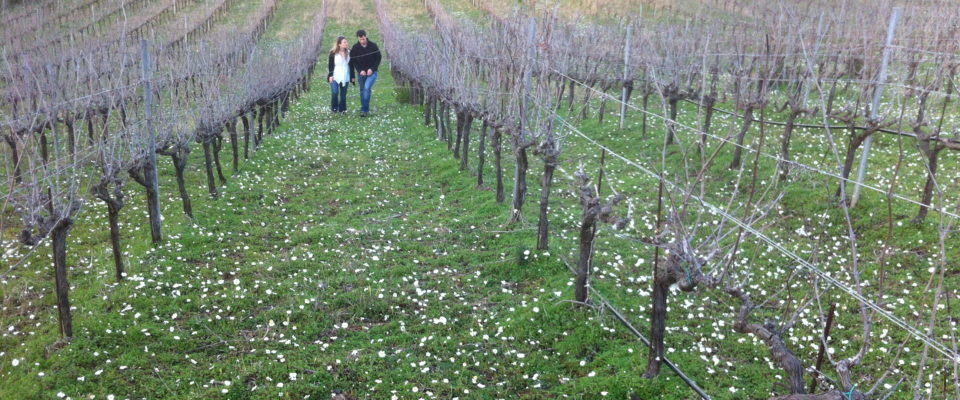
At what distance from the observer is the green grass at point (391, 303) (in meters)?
6.44

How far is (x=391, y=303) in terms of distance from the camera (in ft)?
26.9

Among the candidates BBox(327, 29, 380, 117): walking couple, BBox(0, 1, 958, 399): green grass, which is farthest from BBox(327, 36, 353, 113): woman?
BBox(0, 1, 958, 399): green grass

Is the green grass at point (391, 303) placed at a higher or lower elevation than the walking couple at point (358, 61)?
lower

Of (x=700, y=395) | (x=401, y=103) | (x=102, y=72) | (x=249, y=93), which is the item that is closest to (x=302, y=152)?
(x=249, y=93)

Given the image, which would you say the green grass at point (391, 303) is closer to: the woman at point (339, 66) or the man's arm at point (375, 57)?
the woman at point (339, 66)

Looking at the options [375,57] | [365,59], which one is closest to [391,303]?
[365,59]

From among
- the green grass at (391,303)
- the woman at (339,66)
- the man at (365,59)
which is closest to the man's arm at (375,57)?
the man at (365,59)

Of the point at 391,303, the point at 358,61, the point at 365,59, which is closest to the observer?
the point at 391,303

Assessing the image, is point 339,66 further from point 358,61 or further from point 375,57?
point 375,57

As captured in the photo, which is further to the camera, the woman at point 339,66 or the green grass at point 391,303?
the woman at point 339,66

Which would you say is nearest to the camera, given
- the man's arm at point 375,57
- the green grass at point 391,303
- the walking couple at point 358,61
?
the green grass at point 391,303

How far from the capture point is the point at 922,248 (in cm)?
949

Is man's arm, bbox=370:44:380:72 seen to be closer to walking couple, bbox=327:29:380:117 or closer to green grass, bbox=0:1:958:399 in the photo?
walking couple, bbox=327:29:380:117

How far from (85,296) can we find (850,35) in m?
18.0
